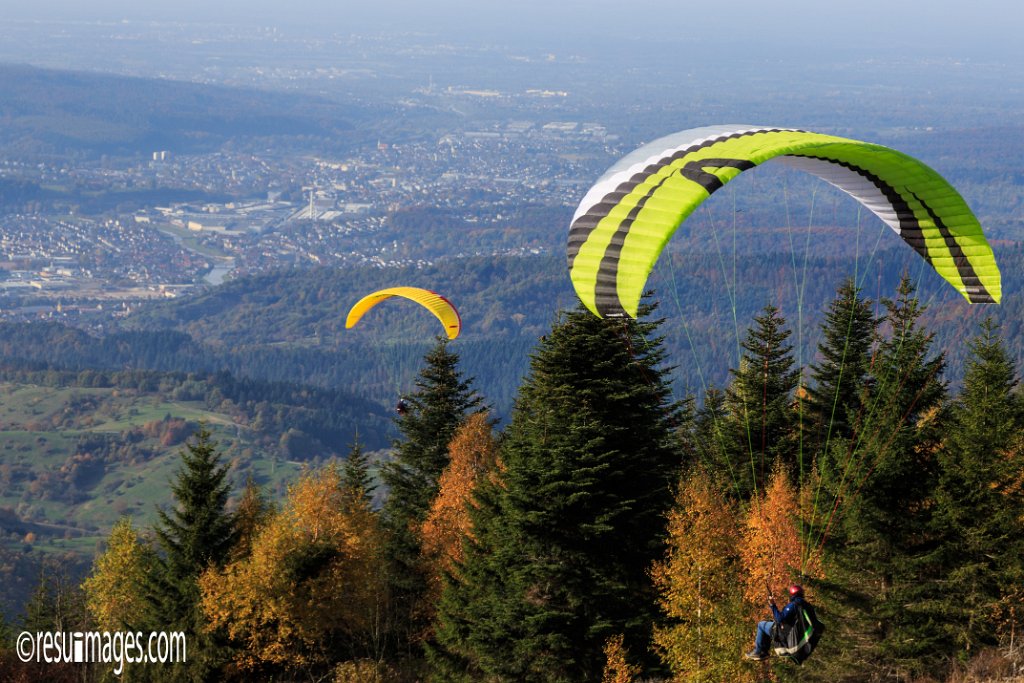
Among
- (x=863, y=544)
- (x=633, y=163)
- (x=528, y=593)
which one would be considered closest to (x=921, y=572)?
(x=863, y=544)

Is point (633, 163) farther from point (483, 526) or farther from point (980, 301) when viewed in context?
point (483, 526)

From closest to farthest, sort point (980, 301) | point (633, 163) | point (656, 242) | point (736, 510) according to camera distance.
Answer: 1. point (656, 242)
2. point (633, 163)
3. point (980, 301)
4. point (736, 510)

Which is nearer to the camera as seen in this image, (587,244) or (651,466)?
(587,244)

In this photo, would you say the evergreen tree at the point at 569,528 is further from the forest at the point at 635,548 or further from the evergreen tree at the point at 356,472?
the evergreen tree at the point at 356,472

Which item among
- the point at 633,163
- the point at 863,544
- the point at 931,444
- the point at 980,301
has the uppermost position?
the point at 633,163

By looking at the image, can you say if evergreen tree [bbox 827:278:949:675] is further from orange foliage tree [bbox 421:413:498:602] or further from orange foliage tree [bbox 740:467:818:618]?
orange foliage tree [bbox 421:413:498:602]

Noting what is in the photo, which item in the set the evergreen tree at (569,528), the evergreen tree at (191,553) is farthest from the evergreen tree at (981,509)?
the evergreen tree at (191,553)
